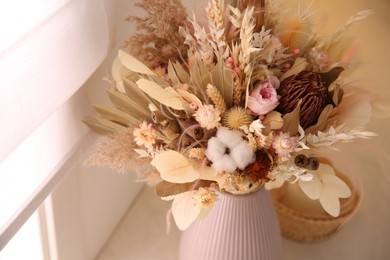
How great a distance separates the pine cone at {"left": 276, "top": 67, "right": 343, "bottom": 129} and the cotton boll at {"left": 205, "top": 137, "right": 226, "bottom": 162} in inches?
3.7

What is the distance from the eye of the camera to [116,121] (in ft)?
2.50

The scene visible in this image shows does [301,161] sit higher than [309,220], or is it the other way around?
[301,161]

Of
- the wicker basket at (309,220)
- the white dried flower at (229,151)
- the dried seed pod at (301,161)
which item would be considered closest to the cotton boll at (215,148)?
the white dried flower at (229,151)

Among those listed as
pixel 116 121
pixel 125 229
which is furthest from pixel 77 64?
pixel 125 229

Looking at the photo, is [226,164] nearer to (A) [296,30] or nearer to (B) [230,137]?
(B) [230,137]

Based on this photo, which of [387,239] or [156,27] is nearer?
[156,27]

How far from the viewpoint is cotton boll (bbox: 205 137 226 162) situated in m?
0.67

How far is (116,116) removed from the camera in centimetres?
75

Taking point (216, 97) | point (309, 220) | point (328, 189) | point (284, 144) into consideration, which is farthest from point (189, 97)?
point (309, 220)

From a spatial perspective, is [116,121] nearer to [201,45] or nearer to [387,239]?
[201,45]

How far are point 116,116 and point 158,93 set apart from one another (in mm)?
114

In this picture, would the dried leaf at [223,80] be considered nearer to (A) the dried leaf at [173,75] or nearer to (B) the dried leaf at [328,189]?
(A) the dried leaf at [173,75]

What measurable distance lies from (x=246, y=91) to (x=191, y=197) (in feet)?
0.55

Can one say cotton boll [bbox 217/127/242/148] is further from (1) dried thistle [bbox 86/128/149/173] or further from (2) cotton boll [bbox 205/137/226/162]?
(1) dried thistle [bbox 86/128/149/173]
